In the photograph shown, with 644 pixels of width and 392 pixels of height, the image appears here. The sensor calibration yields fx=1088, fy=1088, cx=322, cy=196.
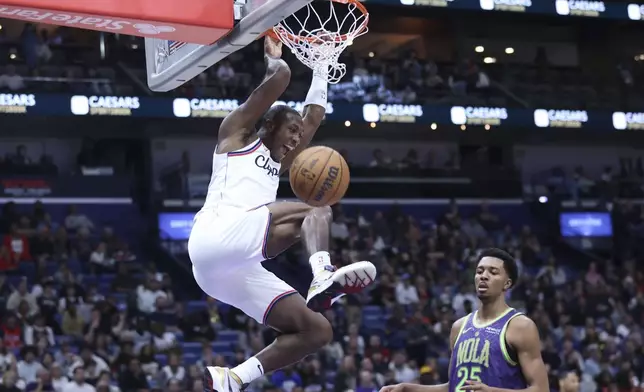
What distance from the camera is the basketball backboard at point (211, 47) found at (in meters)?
5.94

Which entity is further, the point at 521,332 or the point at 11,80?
the point at 11,80

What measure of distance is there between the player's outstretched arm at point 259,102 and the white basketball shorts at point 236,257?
0.49m

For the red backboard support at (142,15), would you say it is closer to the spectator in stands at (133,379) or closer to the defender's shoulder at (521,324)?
the defender's shoulder at (521,324)

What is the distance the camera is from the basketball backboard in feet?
19.5

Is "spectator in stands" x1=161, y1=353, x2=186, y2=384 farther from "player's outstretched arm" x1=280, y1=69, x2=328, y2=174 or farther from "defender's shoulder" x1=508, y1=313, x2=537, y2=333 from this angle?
"defender's shoulder" x1=508, y1=313, x2=537, y2=333

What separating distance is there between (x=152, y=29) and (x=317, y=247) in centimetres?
154

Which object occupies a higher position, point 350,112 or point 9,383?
point 350,112

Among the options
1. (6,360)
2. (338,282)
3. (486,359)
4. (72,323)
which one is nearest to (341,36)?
A: (338,282)

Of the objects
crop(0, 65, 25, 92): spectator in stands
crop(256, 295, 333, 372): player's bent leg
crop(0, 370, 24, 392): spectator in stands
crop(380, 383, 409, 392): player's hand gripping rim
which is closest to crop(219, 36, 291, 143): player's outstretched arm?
crop(256, 295, 333, 372): player's bent leg

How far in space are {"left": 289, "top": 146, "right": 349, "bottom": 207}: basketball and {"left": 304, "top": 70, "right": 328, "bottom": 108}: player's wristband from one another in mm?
798

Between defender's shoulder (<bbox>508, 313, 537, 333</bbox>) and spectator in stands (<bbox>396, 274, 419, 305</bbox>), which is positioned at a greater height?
defender's shoulder (<bbox>508, 313, 537, 333</bbox>)

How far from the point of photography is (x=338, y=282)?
18.9 feet

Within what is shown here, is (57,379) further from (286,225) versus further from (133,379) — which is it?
(286,225)

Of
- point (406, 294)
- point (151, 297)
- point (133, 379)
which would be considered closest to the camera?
point (133, 379)
